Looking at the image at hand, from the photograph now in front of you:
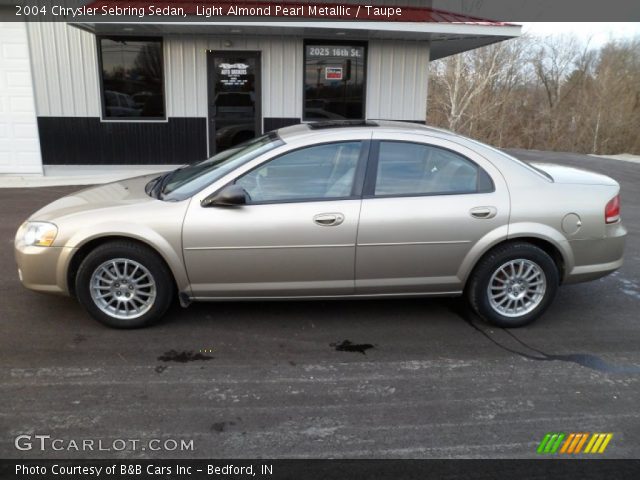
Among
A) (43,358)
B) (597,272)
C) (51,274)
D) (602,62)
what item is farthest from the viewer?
(602,62)

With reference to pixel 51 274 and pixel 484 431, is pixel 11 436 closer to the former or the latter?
pixel 51 274

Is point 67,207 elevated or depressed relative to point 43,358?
elevated

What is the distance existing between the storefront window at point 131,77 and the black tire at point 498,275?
9.08 meters

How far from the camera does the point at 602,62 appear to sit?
3544 centimetres

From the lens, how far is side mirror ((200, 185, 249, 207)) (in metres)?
4.07

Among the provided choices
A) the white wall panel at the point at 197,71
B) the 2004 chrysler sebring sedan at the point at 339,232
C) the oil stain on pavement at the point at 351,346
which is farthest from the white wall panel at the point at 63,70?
the oil stain on pavement at the point at 351,346

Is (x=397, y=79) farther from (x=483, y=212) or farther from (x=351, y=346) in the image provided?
(x=351, y=346)

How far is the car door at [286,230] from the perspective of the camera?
413 centimetres

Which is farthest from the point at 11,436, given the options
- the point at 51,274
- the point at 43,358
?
the point at 51,274

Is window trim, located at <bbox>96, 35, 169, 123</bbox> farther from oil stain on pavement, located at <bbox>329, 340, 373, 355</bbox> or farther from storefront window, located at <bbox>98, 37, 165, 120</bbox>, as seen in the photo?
oil stain on pavement, located at <bbox>329, 340, 373, 355</bbox>

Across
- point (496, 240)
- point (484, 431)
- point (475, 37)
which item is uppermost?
point (475, 37)

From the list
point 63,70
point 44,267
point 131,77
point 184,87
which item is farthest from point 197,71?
point 44,267

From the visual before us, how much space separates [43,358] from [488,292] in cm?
341
